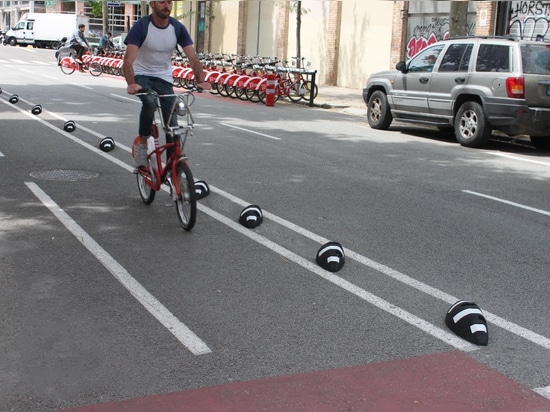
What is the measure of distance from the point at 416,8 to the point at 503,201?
20.8m

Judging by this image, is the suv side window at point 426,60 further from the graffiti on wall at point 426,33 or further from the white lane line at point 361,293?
the graffiti on wall at point 426,33

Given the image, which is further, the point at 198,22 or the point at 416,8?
the point at 198,22

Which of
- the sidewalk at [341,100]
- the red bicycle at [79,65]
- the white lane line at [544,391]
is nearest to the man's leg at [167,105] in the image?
the white lane line at [544,391]

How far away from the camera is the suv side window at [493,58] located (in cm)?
1412

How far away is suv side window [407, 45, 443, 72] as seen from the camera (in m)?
15.9

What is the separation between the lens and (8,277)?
590 centimetres

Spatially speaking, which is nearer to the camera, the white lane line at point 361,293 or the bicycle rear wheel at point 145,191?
the white lane line at point 361,293

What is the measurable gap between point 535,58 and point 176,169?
28.8ft

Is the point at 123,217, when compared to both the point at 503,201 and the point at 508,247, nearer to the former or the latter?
the point at 508,247

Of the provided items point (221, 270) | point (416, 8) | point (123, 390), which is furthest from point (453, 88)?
point (416, 8)

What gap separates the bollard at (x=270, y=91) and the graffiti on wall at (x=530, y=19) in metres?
7.22

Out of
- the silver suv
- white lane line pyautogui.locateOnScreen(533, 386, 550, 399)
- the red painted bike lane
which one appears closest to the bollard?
the silver suv

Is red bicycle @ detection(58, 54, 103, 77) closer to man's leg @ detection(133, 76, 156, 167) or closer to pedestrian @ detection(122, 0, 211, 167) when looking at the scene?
man's leg @ detection(133, 76, 156, 167)

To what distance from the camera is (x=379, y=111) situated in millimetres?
17406
